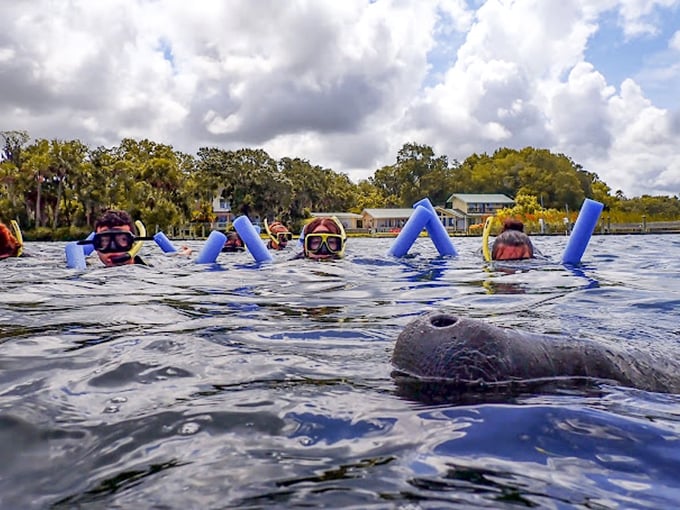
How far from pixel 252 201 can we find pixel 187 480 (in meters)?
51.5

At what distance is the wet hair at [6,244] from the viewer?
1083 centimetres

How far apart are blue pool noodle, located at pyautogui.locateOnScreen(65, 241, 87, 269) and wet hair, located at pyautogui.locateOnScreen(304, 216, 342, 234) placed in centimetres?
376

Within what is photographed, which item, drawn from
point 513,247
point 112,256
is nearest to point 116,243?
point 112,256

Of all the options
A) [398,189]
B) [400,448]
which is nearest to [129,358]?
[400,448]

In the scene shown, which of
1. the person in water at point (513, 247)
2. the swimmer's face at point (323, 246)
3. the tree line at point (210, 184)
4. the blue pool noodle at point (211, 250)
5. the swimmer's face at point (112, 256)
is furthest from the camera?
the tree line at point (210, 184)

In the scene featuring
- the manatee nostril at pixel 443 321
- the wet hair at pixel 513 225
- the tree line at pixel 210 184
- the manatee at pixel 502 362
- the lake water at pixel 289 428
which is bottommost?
the lake water at pixel 289 428

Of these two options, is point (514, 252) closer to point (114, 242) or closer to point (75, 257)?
point (114, 242)

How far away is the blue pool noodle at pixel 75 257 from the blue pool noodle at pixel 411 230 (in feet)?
19.4

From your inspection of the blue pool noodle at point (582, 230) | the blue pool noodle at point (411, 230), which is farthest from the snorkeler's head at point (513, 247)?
the blue pool noodle at point (411, 230)

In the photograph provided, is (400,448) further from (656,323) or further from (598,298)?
(598,298)

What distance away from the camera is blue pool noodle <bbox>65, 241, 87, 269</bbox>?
31.1 ft

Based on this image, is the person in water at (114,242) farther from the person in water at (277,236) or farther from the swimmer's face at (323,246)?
the person in water at (277,236)

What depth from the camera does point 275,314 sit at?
4.68 m

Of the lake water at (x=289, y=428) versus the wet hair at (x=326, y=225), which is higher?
the wet hair at (x=326, y=225)
